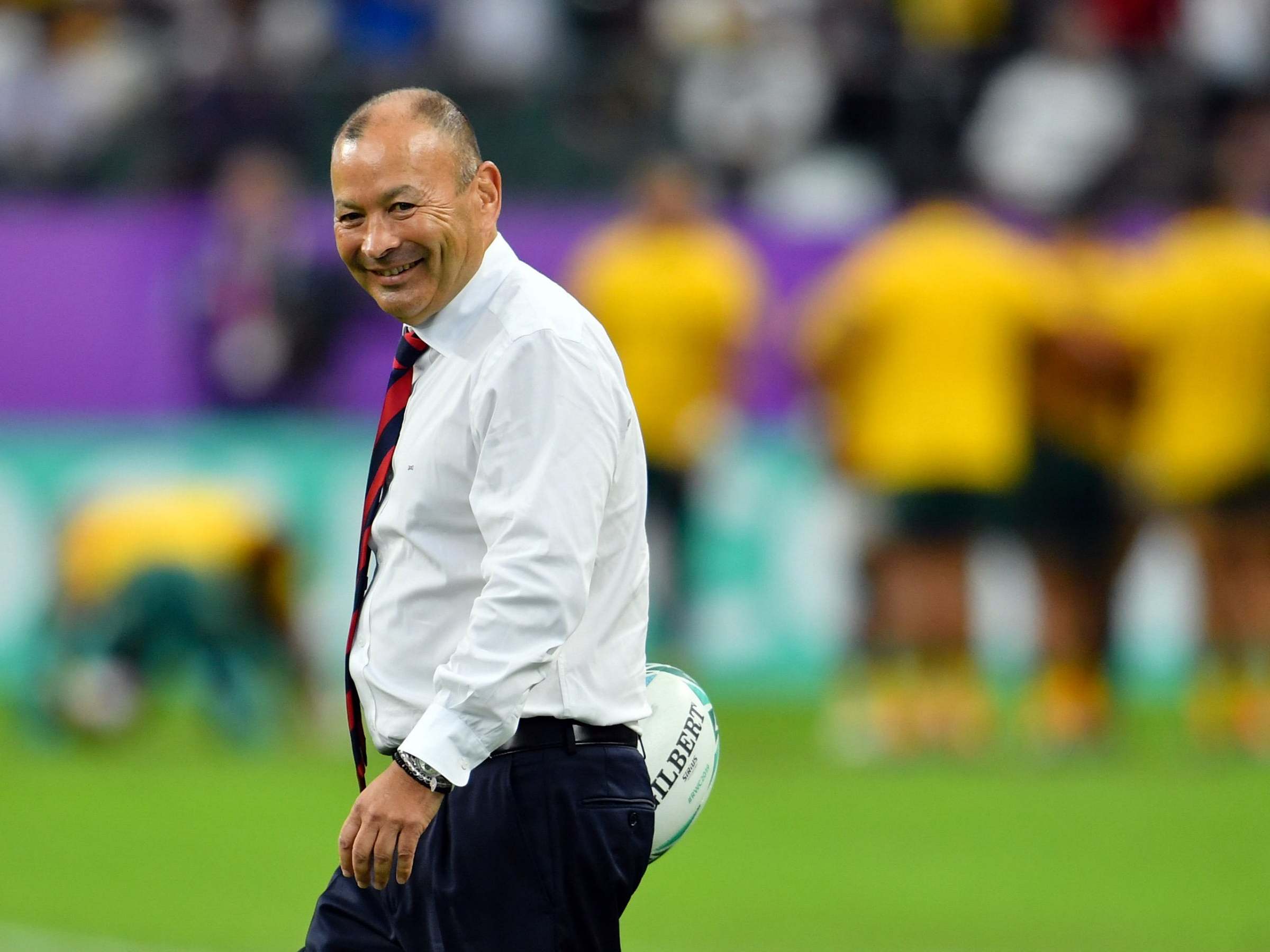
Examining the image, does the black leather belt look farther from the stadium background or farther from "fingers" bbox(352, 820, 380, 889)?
the stadium background

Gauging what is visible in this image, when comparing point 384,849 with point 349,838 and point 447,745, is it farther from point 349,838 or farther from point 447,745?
point 447,745

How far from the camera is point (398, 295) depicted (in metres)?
3.58

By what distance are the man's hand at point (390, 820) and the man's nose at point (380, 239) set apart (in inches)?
31.3

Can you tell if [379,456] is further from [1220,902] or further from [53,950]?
[1220,902]

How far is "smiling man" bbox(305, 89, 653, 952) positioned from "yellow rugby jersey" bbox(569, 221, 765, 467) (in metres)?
7.98

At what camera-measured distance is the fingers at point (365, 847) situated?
11.0 feet

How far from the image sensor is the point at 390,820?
335cm

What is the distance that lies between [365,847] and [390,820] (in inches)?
2.3

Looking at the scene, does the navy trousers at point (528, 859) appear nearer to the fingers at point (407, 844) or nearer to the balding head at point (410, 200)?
the fingers at point (407, 844)

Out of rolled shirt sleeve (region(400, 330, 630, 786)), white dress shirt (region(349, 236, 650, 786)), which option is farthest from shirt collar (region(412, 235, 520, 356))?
rolled shirt sleeve (region(400, 330, 630, 786))

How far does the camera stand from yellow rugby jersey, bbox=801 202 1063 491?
10766mm

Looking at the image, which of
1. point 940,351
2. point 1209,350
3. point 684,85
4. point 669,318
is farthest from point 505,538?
point 684,85

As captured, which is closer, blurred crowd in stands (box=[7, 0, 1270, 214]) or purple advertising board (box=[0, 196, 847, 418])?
purple advertising board (box=[0, 196, 847, 418])

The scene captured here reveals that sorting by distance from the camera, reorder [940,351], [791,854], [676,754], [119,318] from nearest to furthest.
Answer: [676,754]
[791,854]
[940,351]
[119,318]
